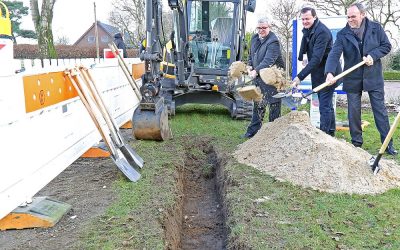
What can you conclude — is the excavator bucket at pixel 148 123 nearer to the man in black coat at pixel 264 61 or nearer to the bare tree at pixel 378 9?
the man in black coat at pixel 264 61

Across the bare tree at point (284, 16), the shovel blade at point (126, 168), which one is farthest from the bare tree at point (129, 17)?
the shovel blade at point (126, 168)

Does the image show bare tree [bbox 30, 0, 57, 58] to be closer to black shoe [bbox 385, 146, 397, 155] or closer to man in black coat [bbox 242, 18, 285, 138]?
man in black coat [bbox 242, 18, 285, 138]

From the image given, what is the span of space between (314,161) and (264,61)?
2.65 m

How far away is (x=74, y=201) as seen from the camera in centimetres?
475

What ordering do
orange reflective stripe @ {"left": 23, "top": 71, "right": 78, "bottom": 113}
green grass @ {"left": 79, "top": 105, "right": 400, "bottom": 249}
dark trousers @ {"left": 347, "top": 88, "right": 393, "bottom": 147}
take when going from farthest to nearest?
dark trousers @ {"left": 347, "top": 88, "right": 393, "bottom": 147} → orange reflective stripe @ {"left": 23, "top": 71, "right": 78, "bottom": 113} → green grass @ {"left": 79, "top": 105, "right": 400, "bottom": 249}

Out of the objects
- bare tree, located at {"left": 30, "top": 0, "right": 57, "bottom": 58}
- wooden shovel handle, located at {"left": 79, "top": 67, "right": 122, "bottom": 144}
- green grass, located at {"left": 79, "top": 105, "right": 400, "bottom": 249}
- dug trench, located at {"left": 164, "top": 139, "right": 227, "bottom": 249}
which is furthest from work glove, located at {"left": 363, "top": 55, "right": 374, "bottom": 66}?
bare tree, located at {"left": 30, "top": 0, "right": 57, "bottom": 58}

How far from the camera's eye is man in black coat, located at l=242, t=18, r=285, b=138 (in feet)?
25.2

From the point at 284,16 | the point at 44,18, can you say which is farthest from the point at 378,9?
the point at 44,18

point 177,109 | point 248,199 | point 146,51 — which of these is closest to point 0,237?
point 248,199

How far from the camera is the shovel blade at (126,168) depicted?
5402mm

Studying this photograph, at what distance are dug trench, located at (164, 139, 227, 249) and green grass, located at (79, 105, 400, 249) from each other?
233mm

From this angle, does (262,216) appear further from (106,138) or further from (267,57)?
(267,57)

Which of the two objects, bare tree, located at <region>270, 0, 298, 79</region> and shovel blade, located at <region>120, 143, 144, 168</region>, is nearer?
shovel blade, located at <region>120, 143, 144, 168</region>

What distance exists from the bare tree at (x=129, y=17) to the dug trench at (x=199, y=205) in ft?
94.2
